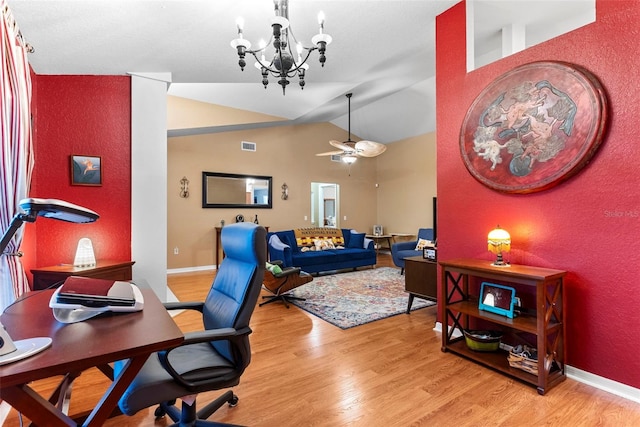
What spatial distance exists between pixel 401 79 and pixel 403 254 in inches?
118

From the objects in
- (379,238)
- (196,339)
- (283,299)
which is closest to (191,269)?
(283,299)

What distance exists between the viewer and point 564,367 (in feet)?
7.31

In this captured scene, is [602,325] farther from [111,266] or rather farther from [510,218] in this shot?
[111,266]

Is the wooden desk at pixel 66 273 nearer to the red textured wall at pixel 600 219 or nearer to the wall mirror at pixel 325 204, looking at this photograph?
the red textured wall at pixel 600 219

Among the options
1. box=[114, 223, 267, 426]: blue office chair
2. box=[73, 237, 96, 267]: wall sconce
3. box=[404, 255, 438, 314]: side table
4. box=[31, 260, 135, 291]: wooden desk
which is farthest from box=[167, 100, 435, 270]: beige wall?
box=[114, 223, 267, 426]: blue office chair

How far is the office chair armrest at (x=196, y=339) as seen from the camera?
1295 millimetres

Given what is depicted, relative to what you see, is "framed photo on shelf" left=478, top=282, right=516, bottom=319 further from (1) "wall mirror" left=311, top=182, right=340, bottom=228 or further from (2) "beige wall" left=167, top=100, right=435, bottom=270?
(1) "wall mirror" left=311, top=182, right=340, bottom=228

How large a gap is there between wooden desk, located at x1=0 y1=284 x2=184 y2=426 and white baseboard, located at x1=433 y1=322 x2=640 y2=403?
2.60 meters

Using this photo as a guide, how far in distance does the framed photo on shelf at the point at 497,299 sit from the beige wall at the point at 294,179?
5.21m

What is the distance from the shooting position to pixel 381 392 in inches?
81.7

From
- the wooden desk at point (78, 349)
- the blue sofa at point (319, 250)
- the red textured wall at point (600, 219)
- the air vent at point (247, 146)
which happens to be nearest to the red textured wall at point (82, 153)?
the wooden desk at point (78, 349)

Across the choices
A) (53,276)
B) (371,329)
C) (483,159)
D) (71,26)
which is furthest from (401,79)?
(53,276)

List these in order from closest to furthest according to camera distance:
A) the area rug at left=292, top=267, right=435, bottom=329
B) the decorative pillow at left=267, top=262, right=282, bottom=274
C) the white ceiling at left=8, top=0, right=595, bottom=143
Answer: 1. the white ceiling at left=8, top=0, right=595, bottom=143
2. the area rug at left=292, top=267, right=435, bottom=329
3. the decorative pillow at left=267, top=262, right=282, bottom=274

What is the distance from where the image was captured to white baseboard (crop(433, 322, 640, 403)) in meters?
1.96
